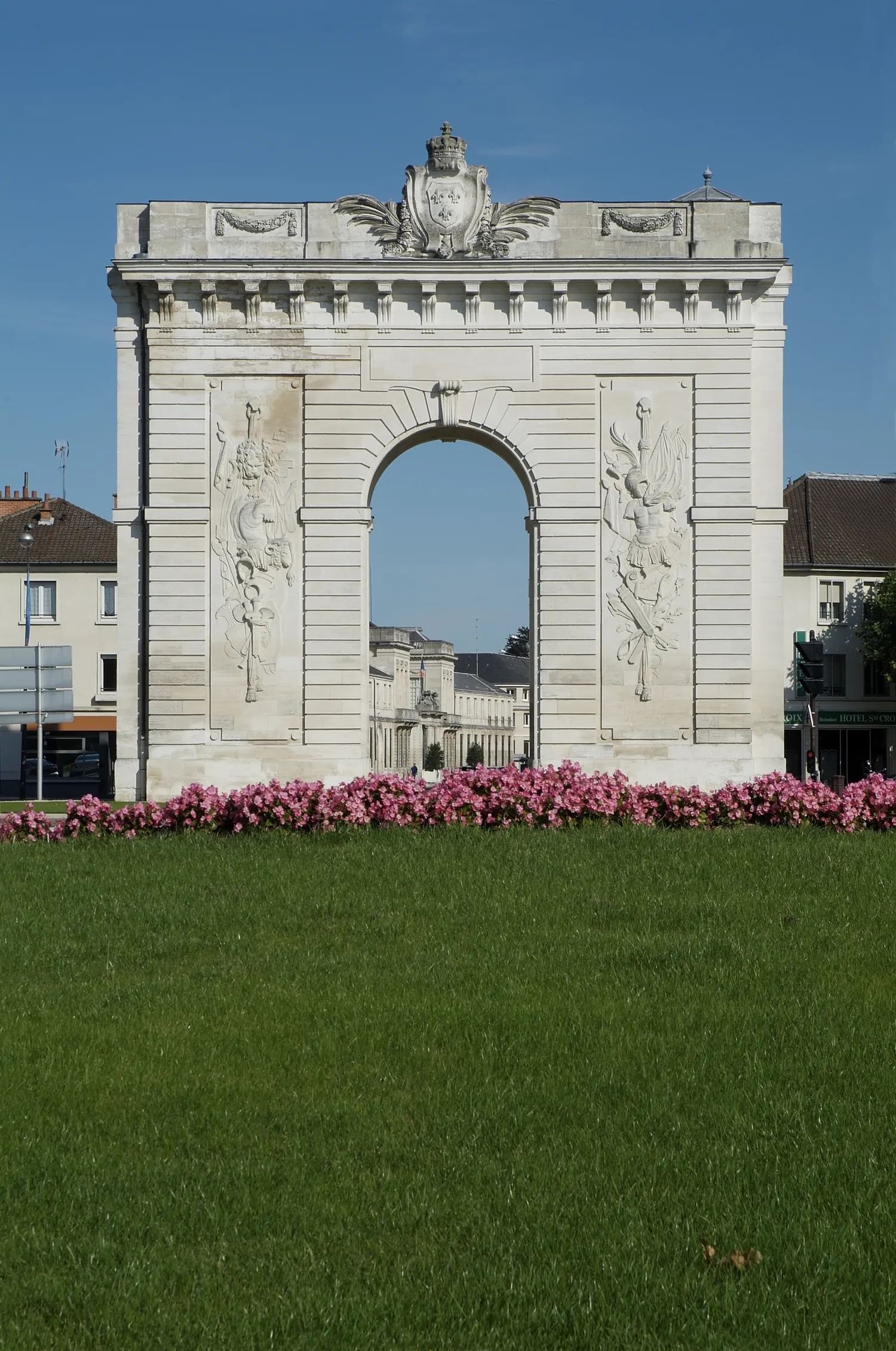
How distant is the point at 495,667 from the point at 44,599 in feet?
370

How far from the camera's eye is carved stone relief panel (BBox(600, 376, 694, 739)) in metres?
28.3

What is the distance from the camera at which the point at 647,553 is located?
28.5 meters

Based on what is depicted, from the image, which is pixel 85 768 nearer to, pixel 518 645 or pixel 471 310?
pixel 471 310

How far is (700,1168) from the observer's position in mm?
7383

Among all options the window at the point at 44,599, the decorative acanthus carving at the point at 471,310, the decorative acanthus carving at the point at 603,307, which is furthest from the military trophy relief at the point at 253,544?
the window at the point at 44,599

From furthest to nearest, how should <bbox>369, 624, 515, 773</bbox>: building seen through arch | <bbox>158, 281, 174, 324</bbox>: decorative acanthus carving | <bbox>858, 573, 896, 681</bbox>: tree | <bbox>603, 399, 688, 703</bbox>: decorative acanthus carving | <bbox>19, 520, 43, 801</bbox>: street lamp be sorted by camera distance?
<bbox>369, 624, 515, 773</bbox>: building seen through arch → <bbox>858, 573, 896, 681</bbox>: tree → <bbox>19, 520, 43, 801</bbox>: street lamp → <bbox>603, 399, 688, 703</bbox>: decorative acanthus carving → <bbox>158, 281, 174, 324</bbox>: decorative acanthus carving

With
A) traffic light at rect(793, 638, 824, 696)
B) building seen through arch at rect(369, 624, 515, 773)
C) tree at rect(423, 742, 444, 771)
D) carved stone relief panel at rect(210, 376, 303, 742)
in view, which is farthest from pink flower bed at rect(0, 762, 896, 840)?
tree at rect(423, 742, 444, 771)

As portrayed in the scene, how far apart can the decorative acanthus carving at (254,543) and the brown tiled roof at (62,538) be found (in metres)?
28.2

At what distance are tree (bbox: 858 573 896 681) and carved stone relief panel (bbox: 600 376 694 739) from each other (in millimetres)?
25760

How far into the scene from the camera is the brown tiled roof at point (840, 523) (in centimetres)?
5678

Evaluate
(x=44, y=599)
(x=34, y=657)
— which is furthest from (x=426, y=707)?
(x=34, y=657)

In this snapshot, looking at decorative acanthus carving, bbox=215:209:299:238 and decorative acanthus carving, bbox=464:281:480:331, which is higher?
decorative acanthus carving, bbox=215:209:299:238

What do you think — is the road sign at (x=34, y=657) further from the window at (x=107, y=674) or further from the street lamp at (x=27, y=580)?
the window at (x=107, y=674)

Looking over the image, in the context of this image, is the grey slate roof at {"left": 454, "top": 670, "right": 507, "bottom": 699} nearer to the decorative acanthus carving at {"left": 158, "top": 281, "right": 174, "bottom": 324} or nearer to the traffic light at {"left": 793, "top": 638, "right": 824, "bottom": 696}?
the decorative acanthus carving at {"left": 158, "top": 281, "right": 174, "bottom": 324}
